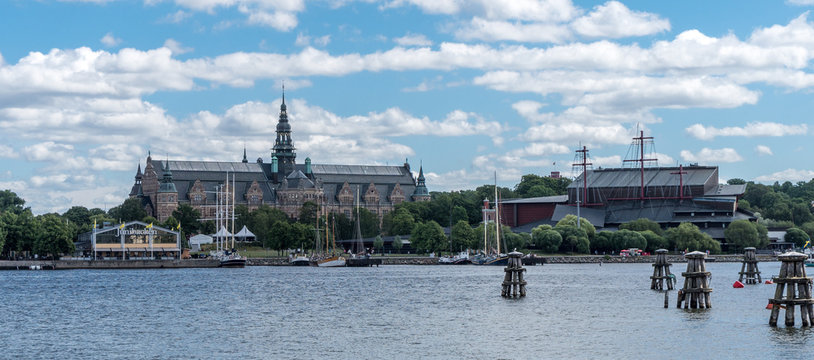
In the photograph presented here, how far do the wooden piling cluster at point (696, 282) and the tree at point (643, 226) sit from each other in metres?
118

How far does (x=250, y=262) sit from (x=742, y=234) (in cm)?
7455

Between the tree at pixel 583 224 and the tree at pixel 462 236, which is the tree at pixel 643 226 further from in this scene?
→ the tree at pixel 462 236

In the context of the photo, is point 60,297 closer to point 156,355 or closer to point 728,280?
point 156,355

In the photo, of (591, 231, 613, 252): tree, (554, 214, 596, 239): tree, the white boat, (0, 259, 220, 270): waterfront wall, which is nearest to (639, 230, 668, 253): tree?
(591, 231, 613, 252): tree

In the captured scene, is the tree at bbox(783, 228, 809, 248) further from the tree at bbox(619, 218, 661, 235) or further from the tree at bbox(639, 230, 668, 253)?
the tree at bbox(639, 230, 668, 253)

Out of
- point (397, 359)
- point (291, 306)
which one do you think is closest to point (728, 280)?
point (291, 306)

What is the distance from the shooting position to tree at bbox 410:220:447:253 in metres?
178

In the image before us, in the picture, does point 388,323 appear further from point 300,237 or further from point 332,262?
point 300,237

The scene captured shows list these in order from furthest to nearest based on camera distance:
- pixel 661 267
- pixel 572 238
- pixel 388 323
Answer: pixel 572 238
pixel 661 267
pixel 388 323

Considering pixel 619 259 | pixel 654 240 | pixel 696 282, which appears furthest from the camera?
pixel 654 240

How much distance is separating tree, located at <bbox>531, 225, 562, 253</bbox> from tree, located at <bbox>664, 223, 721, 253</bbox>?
18.7 meters

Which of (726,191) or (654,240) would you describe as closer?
(654,240)

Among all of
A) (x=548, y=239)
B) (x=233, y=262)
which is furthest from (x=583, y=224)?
(x=233, y=262)

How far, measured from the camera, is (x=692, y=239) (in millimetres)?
174000
